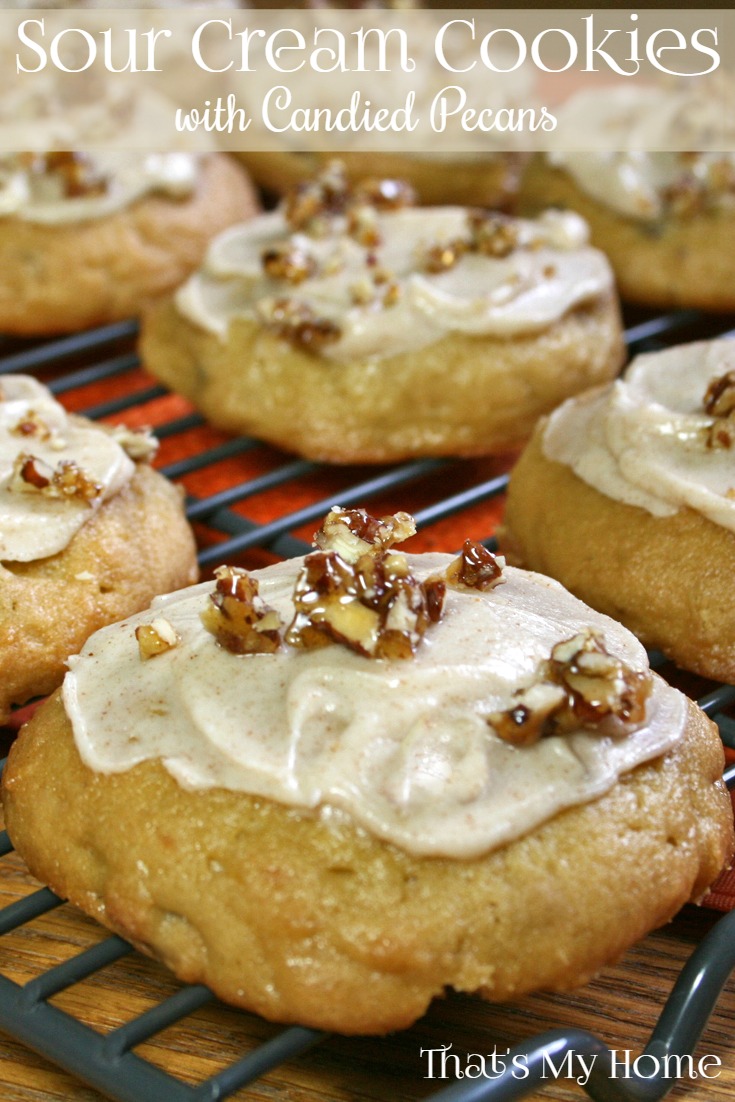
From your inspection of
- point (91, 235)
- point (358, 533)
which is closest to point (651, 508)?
point (358, 533)

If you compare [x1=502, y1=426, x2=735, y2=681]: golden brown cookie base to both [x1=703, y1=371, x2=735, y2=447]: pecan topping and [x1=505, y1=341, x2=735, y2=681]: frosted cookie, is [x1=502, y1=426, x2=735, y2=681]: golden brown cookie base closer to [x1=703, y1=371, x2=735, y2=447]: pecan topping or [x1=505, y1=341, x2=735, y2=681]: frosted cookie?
[x1=505, y1=341, x2=735, y2=681]: frosted cookie

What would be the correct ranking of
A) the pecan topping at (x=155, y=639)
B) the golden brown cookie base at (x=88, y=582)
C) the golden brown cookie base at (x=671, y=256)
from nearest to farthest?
the pecan topping at (x=155, y=639) → the golden brown cookie base at (x=88, y=582) → the golden brown cookie base at (x=671, y=256)

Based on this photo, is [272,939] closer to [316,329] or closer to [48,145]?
[316,329]

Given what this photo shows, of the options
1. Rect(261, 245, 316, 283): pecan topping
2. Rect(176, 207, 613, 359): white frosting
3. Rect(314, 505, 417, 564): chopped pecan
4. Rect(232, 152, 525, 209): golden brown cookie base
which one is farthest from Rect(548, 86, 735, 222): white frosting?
Rect(314, 505, 417, 564): chopped pecan

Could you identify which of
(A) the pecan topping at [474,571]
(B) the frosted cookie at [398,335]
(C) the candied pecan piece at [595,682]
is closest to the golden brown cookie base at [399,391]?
(B) the frosted cookie at [398,335]

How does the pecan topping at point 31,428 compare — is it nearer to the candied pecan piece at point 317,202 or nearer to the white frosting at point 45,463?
the white frosting at point 45,463

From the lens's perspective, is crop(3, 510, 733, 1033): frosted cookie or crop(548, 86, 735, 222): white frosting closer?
crop(3, 510, 733, 1033): frosted cookie

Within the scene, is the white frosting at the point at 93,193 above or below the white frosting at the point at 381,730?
above
